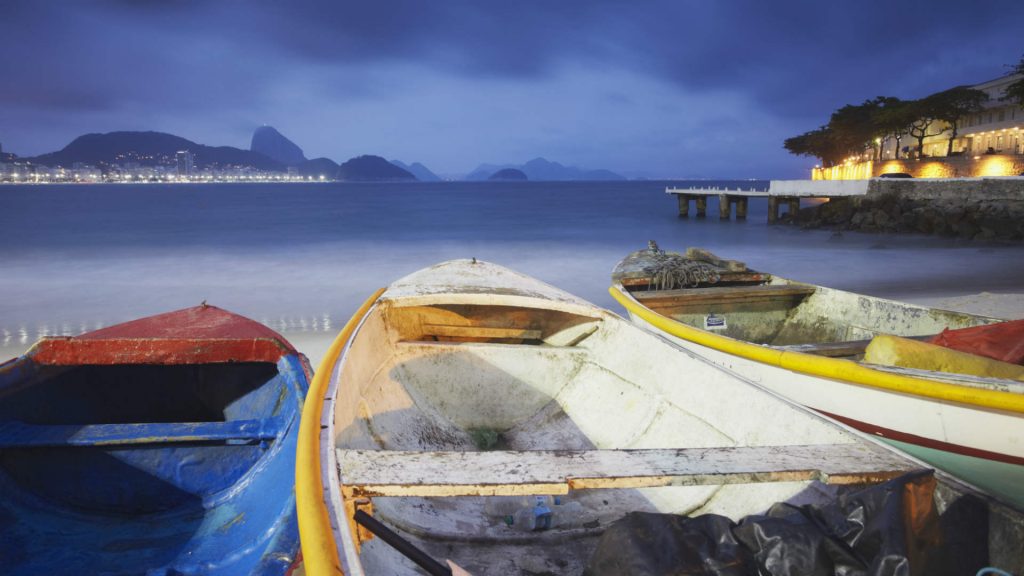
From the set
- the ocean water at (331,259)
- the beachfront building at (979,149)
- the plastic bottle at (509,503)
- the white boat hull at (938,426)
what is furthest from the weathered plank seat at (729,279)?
the beachfront building at (979,149)

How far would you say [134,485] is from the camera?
362 cm

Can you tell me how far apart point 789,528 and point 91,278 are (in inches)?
759

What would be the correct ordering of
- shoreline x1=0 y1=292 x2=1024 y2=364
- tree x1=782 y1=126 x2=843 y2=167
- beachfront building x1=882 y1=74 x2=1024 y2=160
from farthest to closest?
tree x1=782 y1=126 x2=843 y2=167 < beachfront building x1=882 y1=74 x2=1024 y2=160 < shoreline x1=0 y1=292 x2=1024 y2=364

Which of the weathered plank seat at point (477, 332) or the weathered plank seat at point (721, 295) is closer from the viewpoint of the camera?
the weathered plank seat at point (477, 332)

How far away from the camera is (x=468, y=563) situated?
295 centimetres

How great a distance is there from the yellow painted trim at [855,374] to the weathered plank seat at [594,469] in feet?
3.78

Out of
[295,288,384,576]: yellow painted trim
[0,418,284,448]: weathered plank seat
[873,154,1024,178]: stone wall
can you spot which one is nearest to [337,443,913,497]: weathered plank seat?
[295,288,384,576]: yellow painted trim

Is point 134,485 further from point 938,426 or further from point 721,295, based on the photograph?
point 721,295

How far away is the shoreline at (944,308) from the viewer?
8.48 m

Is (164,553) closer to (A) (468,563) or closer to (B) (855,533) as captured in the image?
(A) (468,563)

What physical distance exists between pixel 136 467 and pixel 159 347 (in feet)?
2.42

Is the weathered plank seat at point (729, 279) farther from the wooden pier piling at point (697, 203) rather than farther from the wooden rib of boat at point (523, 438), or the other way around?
the wooden pier piling at point (697, 203)

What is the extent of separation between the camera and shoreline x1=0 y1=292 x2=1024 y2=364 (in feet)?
27.8

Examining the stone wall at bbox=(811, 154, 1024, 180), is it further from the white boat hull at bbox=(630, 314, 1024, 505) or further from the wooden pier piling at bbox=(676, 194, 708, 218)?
the white boat hull at bbox=(630, 314, 1024, 505)
